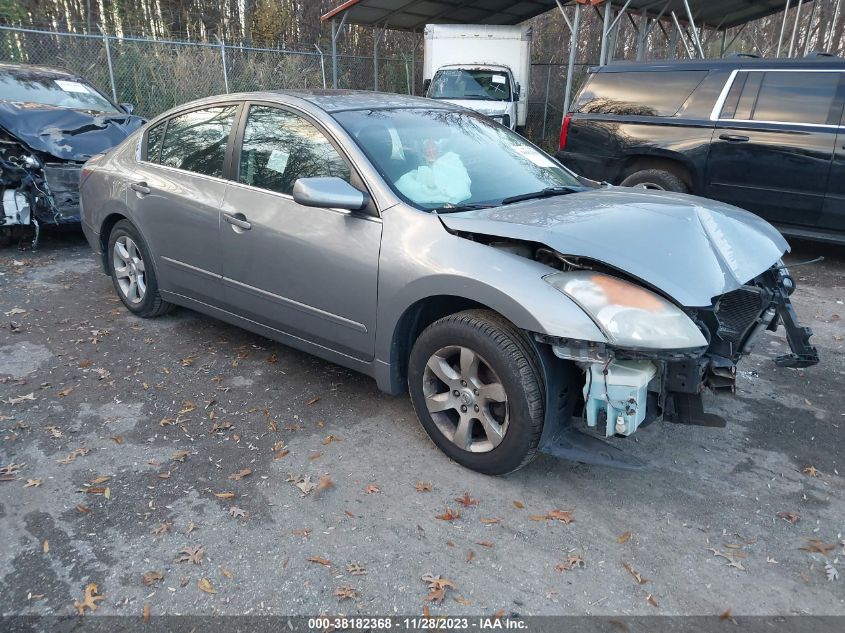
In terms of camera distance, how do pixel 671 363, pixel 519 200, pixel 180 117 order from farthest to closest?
pixel 180 117 → pixel 519 200 → pixel 671 363

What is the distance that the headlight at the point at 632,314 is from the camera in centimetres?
262

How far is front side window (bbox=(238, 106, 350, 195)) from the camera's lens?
365 centimetres

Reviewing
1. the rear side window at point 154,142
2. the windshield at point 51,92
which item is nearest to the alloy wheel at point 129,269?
the rear side window at point 154,142

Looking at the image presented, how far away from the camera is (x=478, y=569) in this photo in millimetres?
2570

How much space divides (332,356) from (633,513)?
1.77m

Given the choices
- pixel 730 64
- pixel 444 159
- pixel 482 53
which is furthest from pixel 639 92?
pixel 482 53

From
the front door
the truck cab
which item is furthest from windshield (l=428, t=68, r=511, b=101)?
the front door

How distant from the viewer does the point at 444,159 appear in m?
3.71

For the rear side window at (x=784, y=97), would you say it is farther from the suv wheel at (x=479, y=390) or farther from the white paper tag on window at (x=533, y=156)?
the suv wheel at (x=479, y=390)

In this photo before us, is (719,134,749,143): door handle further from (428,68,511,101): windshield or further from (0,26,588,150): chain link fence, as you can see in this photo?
(0,26,588,150): chain link fence

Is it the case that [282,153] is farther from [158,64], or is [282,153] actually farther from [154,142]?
[158,64]

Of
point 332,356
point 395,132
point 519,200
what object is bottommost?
point 332,356

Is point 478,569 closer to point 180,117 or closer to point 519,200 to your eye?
point 519,200

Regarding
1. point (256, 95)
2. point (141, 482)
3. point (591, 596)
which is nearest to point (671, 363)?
point (591, 596)
